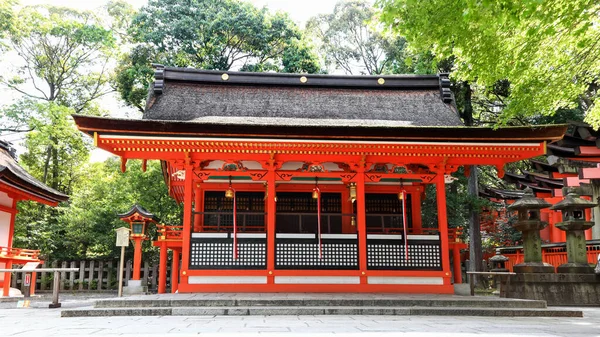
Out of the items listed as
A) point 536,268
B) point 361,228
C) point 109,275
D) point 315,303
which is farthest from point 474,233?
point 109,275

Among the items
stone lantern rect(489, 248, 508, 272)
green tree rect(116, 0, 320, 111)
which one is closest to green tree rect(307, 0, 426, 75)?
green tree rect(116, 0, 320, 111)

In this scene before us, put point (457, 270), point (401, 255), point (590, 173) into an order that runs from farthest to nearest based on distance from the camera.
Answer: point (590, 173) < point (457, 270) < point (401, 255)

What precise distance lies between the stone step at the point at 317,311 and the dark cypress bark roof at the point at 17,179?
9882 mm

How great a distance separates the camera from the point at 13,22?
25.0m

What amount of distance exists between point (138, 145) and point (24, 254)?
1060cm

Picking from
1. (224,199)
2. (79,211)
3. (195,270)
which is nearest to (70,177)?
(79,211)

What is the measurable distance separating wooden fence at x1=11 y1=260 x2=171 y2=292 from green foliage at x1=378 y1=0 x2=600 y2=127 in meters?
17.0

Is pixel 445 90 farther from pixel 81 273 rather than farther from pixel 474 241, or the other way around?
pixel 81 273

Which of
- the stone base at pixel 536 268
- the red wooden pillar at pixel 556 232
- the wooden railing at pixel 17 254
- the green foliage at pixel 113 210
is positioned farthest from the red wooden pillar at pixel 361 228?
the red wooden pillar at pixel 556 232

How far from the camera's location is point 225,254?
37.6 ft

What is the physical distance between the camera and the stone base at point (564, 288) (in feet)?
37.8

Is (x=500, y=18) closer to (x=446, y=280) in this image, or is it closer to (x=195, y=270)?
(x=446, y=280)

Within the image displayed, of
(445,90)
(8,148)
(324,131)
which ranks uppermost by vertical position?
(445,90)

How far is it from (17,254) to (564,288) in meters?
19.3
